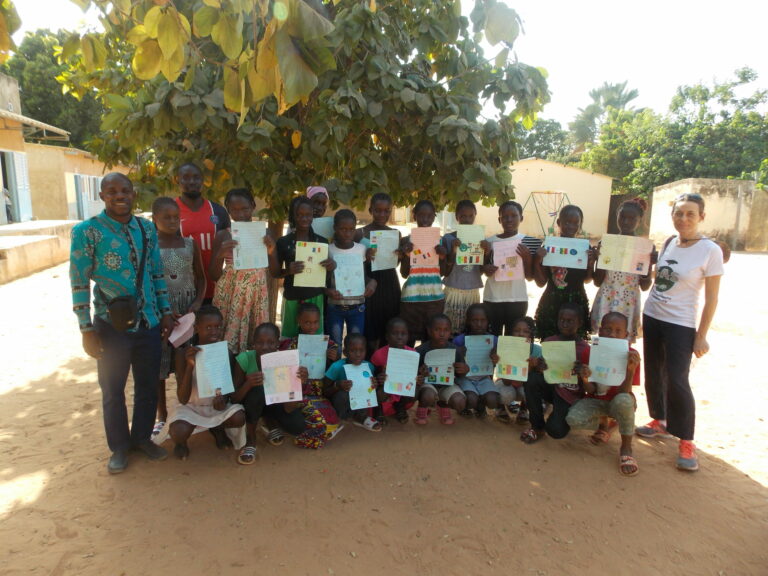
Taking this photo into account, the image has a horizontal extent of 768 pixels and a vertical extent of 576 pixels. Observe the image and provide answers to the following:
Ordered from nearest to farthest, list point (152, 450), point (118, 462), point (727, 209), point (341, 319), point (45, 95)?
point (118, 462) → point (152, 450) → point (341, 319) → point (727, 209) → point (45, 95)

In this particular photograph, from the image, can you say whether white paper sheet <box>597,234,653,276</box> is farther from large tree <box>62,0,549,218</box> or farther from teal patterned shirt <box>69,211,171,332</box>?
teal patterned shirt <box>69,211,171,332</box>

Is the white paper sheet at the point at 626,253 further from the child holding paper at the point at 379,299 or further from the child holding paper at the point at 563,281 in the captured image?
the child holding paper at the point at 379,299

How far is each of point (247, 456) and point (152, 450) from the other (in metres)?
0.67

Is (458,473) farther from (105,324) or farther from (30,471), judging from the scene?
(30,471)

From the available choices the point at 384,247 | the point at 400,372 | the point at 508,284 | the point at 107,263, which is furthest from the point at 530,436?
the point at 107,263

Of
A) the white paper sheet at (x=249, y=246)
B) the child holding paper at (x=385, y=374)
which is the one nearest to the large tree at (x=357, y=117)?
the white paper sheet at (x=249, y=246)

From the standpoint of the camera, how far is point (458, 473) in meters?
3.56

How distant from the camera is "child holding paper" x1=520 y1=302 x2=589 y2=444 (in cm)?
393

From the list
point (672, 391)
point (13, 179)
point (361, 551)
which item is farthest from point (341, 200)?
point (13, 179)

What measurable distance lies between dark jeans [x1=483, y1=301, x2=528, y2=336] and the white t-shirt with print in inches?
41.0

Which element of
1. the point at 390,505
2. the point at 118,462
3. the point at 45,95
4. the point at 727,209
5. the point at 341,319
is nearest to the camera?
the point at 390,505

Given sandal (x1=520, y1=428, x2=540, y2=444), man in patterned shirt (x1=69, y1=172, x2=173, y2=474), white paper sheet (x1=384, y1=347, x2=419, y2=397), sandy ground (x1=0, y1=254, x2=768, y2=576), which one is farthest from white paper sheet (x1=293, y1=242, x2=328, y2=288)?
sandal (x1=520, y1=428, x2=540, y2=444)

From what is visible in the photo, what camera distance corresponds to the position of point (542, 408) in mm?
4062

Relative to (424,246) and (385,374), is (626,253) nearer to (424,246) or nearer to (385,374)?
(424,246)
